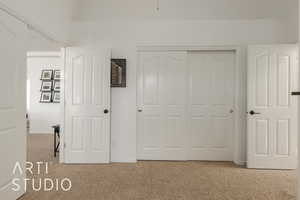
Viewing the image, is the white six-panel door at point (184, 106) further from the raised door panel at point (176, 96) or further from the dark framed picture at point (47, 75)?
the dark framed picture at point (47, 75)

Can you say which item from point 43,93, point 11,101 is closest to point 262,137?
point 11,101

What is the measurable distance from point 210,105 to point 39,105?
227 inches

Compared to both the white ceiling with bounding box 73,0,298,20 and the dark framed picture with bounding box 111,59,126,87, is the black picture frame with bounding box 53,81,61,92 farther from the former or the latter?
the dark framed picture with bounding box 111,59,126,87

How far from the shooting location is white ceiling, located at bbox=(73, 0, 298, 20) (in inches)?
152

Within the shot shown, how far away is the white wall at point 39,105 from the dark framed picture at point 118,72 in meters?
4.12

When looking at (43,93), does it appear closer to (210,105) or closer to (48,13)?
(48,13)

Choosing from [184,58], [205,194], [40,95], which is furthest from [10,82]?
[40,95]

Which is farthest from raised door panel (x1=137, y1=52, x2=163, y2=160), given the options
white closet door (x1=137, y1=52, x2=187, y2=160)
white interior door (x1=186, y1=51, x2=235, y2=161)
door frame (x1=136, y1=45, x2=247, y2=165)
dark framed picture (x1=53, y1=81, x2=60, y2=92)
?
dark framed picture (x1=53, y1=81, x2=60, y2=92)

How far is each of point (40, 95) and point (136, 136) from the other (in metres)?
4.75

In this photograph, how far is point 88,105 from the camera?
400 centimetres

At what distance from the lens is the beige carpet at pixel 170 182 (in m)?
2.68

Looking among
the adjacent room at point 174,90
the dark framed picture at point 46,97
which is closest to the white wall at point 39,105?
the dark framed picture at point 46,97

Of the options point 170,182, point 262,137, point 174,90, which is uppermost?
point 174,90

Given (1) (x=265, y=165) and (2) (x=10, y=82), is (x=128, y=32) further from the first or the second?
(1) (x=265, y=165)
